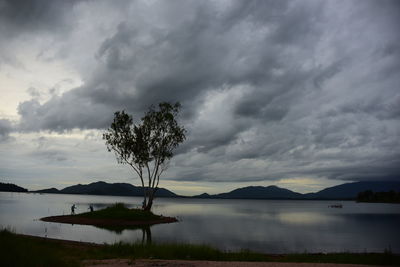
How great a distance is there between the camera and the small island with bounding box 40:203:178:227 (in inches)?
2515

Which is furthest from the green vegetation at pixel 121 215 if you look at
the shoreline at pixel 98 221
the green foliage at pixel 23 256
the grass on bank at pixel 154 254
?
the green foliage at pixel 23 256

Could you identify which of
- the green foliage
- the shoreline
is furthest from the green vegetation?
the green foliage

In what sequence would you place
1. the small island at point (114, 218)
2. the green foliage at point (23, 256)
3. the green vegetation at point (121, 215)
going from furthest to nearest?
the green vegetation at point (121, 215)
the small island at point (114, 218)
the green foliage at point (23, 256)

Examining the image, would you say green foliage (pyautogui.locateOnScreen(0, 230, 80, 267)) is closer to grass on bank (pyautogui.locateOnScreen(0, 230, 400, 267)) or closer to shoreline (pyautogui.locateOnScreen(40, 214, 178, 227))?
grass on bank (pyautogui.locateOnScreen(0, 230, 400, 267))

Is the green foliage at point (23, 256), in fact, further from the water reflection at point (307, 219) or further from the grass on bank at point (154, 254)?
the water reflection at point (307, 219)

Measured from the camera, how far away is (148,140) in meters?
72.6

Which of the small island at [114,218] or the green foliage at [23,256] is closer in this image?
the green foliage at [23,256]

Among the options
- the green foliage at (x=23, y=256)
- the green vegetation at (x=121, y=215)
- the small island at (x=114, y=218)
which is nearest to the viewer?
the green foliage at (x=23, y=256)

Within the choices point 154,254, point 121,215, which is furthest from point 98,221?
point 154,254

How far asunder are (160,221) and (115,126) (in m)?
22.1

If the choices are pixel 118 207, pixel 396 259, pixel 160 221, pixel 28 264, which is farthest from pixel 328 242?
pixel 118 207

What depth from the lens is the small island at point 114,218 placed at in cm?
6388

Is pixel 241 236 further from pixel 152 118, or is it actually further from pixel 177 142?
pixel 152 118

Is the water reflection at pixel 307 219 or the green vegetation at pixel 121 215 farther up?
the green vegetation at pixel 121 215
